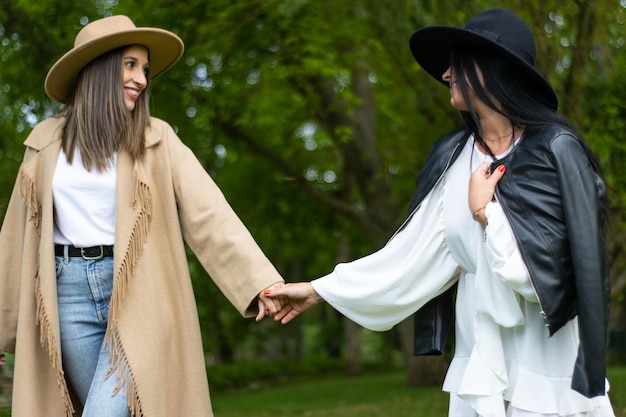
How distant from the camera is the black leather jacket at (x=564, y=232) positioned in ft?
10.5

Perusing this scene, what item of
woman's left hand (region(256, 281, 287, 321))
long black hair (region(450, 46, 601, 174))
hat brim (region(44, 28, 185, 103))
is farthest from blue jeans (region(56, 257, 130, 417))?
long black hair (region(450, 46, 601, 174))

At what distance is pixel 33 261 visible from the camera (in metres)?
4.09

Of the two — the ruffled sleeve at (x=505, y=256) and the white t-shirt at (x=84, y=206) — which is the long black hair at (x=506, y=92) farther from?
the white t-shirt at (x=84, y=206)

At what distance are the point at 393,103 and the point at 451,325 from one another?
11.5 meters

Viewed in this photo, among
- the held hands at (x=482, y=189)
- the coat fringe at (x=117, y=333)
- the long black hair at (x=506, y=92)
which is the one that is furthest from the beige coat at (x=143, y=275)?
the long black hair at (x=506, y=92)

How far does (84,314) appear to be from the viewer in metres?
4.00

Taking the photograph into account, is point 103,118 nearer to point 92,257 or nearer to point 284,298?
point 92,257

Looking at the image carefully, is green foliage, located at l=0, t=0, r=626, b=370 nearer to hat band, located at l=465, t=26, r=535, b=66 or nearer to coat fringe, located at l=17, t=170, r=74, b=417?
coat fringe, located at l=17, t=170, r=74, b=417

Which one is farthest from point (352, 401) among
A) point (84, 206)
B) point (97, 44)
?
point (97, 44)

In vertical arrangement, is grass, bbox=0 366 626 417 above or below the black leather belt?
below

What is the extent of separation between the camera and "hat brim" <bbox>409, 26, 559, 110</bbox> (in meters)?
3.46

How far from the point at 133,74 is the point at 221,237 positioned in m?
0.86

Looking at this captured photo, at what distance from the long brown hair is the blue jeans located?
1.49 ft

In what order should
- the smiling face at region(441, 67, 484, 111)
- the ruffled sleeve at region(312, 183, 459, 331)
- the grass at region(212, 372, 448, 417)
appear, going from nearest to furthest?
the smiling face at region(441, 67, 484, 111)
the ruffled sleeve at region(312, 183, 459, 331)
the grass at region(212, 372, 448, 417)
